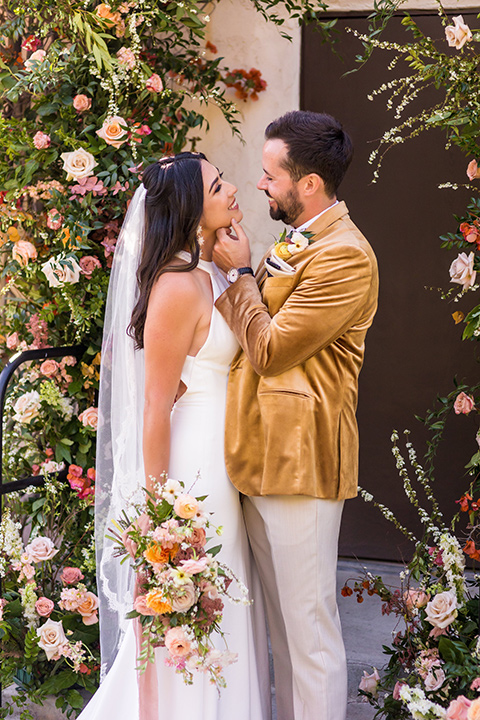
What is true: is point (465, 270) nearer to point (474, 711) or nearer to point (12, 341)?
point (474, 711)

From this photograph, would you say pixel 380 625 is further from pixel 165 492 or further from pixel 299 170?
pixel 299 170

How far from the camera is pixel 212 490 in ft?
8.32

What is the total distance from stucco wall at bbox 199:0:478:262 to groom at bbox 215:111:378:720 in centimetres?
154

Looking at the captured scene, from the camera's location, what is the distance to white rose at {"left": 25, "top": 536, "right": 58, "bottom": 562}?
3078 millimetres

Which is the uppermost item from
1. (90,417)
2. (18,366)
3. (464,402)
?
(18,366)

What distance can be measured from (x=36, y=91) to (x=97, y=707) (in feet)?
7.61

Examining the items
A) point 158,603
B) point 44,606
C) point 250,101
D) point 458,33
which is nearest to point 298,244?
point 458,33

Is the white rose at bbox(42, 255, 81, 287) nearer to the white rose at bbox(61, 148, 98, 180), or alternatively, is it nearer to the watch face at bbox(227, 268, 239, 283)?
the white rose at bbox(61, 148, 98, 180)

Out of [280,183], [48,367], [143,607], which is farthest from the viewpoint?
[48,367]

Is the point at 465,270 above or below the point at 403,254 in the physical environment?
below

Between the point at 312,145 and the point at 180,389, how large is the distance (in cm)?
89

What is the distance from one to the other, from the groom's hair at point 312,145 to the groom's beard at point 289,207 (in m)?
0.05

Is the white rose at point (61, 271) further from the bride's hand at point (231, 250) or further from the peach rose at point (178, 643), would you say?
the peach rose at point (178, 643)

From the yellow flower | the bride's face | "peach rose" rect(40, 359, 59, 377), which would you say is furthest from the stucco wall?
the yellow flower
